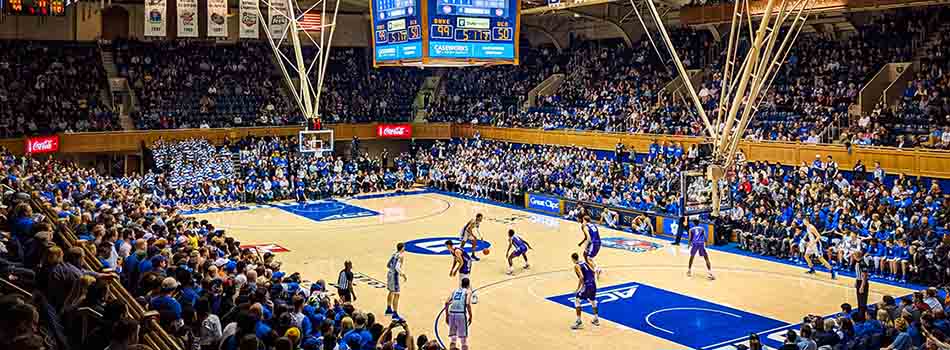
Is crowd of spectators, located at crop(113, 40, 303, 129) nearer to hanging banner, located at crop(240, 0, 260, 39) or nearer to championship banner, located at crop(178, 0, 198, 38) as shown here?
championship banner, located at crop(178, 0, 198, 38)

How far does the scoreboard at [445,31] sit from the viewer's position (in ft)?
89.6

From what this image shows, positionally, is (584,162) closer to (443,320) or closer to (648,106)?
(648,106)

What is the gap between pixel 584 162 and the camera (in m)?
35.0

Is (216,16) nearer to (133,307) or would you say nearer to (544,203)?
(544,203)

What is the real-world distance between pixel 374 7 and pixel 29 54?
20532 mm

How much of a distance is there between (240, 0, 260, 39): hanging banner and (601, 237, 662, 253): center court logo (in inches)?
774

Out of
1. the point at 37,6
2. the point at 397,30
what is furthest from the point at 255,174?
the point at 397,30

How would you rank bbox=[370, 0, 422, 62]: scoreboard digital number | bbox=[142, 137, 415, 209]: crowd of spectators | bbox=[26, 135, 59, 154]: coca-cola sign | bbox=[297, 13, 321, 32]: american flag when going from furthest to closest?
bbox=[297, 13, 321, 32]: american flag < bbox=[142, 137, 415, 209]: crowd of spectators < bbox=[26, 135, 59, 154]: coca-cola sign < bbox=[370, 0, 422, 62]: scoreboard digital number

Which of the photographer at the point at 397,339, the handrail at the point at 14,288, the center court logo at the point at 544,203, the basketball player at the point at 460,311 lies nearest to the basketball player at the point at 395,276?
the basketball player at the point at 460,311

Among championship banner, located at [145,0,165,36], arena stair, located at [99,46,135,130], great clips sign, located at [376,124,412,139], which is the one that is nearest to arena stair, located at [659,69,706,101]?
great clips sign, located at [376,124,412,139]

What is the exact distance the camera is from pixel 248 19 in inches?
1485

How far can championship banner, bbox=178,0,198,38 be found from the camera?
36.6 metres

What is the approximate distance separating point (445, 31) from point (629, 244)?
885 centimetres

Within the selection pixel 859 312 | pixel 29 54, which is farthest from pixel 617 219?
pixel 29 54
